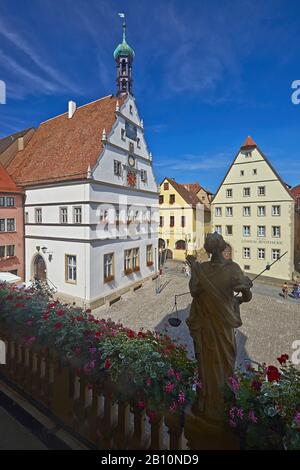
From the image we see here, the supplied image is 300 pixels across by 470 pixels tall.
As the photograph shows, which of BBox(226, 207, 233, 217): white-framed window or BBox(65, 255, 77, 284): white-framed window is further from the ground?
BBox(226, 207, 233, 217): white-framed window

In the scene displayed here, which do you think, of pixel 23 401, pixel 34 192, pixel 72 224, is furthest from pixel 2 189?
pixel 23 401

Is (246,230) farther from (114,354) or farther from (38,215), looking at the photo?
(114,354)

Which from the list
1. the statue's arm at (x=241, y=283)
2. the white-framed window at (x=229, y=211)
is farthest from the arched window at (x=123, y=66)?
the statue's arm at (x=241, y=283)

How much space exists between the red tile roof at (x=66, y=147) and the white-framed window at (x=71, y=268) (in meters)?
4.63

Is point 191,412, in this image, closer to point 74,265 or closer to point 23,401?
point 23,401

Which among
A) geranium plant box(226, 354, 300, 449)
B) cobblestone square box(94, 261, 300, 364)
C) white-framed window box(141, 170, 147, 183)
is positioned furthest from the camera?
white-framed window box(141, 170, 147, 183)

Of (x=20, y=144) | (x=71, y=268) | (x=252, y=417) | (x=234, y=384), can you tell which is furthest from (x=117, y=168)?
(x=252, y=417)

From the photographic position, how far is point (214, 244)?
2076mm

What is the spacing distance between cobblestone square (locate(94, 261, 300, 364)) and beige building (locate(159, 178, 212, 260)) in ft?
→ 33.0

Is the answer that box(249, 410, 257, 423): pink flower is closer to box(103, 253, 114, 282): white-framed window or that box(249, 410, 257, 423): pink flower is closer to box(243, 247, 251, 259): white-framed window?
box(103, 253, 114, 282): white-framed window

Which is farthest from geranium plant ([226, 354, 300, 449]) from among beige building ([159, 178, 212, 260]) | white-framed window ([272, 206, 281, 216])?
beige building ([159, 178, 212, 260])

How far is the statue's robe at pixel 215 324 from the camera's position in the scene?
201cm

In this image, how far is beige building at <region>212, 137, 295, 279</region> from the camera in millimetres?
22641

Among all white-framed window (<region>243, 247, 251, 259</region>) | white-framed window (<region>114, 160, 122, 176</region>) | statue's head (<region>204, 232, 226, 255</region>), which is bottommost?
white-framed window (<region>243, 247, 251, 259</region>)
